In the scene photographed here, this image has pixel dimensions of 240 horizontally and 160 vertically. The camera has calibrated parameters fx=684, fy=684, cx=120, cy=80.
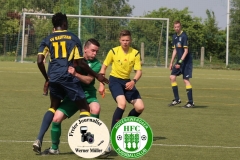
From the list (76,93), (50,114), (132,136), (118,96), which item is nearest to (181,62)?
(118,96)

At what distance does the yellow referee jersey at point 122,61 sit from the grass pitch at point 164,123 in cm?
115

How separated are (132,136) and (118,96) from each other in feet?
8.60

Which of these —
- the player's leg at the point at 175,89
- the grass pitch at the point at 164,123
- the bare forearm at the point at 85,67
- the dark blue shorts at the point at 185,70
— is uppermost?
the bare forearm at the point at 85,67

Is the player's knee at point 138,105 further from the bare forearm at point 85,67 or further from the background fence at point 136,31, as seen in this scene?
the background fence at point 136,31

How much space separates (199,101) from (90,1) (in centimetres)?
2864

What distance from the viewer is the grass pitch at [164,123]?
9203 mm

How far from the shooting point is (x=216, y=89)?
2361 centimetres

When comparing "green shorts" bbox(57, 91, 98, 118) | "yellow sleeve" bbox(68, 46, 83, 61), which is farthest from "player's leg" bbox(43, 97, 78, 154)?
"yellow sleeve" bbox(68, 46, 83, 61)

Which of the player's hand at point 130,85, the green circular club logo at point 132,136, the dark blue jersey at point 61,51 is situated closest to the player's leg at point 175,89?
the player's hand at point 130,85

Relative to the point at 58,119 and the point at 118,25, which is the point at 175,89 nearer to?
the point at 58,119

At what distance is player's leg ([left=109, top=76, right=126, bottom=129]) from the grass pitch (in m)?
0.70

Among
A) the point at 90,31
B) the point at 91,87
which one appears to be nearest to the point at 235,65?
the point at 90,31

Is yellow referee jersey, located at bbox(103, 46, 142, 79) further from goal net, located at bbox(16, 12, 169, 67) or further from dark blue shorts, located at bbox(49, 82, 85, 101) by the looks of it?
goal net, located at bbox(16, 12, 169, 67)

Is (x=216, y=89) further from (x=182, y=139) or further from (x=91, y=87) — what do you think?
(x=91, y=87)
